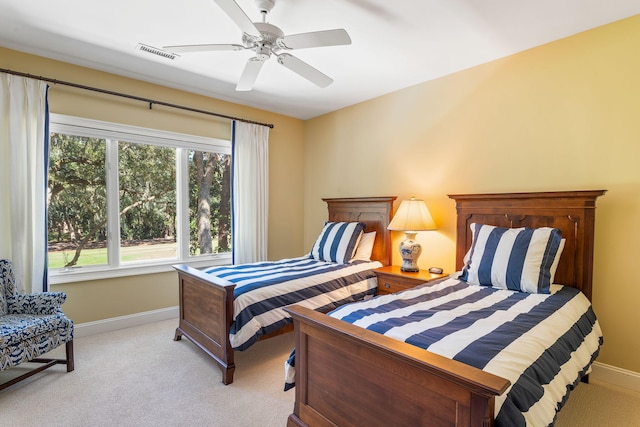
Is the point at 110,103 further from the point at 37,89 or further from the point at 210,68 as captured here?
the point at 210,68

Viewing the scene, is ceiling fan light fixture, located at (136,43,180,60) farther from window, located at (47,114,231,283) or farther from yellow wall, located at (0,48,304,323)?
window, located at (47,114,231,283)

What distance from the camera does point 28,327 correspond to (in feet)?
7.35

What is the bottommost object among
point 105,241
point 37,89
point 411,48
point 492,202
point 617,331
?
point 617,331

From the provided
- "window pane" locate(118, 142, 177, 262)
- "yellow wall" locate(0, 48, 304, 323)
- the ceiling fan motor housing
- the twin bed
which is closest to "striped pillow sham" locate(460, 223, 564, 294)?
the twin bed

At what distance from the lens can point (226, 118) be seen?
4109 millimetres

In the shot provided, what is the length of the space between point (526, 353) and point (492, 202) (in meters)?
1.78

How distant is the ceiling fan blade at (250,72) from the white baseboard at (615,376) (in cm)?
338

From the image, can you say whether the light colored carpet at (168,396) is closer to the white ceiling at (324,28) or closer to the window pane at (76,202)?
the window pane at (76,202)

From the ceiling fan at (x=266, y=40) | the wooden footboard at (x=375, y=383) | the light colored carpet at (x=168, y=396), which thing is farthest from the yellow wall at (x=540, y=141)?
the wooden footboard at (x=375, y=383)

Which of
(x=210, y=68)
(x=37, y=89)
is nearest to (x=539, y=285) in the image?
(x=210, y=68)

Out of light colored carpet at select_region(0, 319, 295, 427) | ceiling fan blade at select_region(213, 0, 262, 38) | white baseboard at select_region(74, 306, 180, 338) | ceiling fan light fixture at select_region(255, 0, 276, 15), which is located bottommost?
light colored carpet at select_region(0, 319, 295, 427)

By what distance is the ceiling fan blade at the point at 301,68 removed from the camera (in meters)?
2.28

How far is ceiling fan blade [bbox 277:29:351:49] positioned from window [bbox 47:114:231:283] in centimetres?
223

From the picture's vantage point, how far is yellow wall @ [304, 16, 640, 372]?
2307 millimetres
